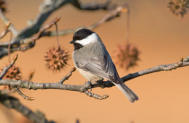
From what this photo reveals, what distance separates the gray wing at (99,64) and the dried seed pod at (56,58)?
0.43 m

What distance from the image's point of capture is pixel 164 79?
7.40 m

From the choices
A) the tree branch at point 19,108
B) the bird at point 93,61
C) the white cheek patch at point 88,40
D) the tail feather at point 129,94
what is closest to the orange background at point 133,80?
the white cheek patch at point 88,40

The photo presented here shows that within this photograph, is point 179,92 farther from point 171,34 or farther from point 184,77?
point 171,34

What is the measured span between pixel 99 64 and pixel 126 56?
293 millimetres

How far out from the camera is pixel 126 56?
3572 millimetres

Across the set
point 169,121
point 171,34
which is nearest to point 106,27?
point 171,34

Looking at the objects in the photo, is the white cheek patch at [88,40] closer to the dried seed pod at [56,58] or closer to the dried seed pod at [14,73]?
the dried seed pod at [56,58]

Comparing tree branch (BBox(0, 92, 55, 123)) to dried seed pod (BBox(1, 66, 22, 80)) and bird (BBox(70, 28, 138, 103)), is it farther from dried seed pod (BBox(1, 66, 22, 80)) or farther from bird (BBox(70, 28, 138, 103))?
bird (BBox(70, 28, 138, 103))

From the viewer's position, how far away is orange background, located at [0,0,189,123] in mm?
6195

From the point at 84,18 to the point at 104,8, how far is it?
16.0 ft

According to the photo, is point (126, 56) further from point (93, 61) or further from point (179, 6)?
point (179, 6)

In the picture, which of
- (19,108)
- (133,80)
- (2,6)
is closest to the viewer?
(19,108)

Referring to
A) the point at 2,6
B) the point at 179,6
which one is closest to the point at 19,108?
the point at 2,6

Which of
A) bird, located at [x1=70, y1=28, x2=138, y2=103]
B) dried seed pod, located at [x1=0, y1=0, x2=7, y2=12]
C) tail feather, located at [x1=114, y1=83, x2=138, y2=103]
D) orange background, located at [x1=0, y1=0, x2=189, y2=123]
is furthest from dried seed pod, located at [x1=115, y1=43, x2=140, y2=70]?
dried seed pod, located at [x1=0, y1=0, x2=7, y2=12]
